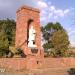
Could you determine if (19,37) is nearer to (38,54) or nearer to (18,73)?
(38,54)

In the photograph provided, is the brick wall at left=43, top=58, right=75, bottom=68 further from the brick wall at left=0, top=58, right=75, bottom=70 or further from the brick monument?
the brick monument

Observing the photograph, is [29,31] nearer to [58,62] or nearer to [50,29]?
[58,62]

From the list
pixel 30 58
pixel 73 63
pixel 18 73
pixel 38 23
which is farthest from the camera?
pixel 73 63

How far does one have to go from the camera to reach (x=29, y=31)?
1992 centimetres

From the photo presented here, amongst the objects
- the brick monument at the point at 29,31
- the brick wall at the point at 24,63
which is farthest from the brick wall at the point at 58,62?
the brick monument at the point at 29,31

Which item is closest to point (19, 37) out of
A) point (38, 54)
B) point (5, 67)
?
point (38, 54)

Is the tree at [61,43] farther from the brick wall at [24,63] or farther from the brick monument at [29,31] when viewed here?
the brick monument at [29,31]

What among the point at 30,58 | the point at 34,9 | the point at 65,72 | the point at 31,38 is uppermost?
the point at 34,9

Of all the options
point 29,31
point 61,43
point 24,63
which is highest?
point 29,31

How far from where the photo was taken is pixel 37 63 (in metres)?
18.1

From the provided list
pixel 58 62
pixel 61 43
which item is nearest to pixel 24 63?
pixel 58 62

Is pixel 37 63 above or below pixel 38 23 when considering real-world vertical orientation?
below

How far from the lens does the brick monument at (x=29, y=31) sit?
64.2ft

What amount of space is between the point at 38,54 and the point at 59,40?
14.8m
